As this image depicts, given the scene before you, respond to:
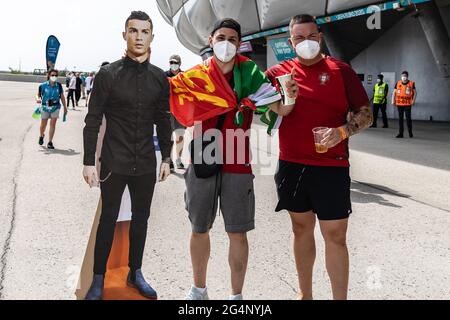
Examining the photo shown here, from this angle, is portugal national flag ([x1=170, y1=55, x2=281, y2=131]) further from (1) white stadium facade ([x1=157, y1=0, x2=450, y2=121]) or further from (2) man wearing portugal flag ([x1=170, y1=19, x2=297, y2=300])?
(1) white stadium facade ([x1=157, y1=0, x2=450, y2=121])

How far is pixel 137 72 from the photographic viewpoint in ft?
9.29

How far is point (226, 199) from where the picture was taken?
2807 mm

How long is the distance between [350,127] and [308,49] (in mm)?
533

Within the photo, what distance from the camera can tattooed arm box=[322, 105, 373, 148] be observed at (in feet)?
8.65

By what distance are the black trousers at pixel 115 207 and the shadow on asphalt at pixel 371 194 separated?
359 cm

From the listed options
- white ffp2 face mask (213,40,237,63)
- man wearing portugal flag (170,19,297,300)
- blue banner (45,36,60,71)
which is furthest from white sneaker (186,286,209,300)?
blue banner (45,36,60,71)

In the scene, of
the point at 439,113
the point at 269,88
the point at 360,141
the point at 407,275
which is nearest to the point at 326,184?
the point at 269,88

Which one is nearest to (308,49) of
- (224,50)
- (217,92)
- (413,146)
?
(224,50)

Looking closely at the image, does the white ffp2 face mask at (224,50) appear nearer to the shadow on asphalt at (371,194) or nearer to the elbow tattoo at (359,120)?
the elbow tattoo at (359,120)

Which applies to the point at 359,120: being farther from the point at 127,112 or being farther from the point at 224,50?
the point at 127,112
